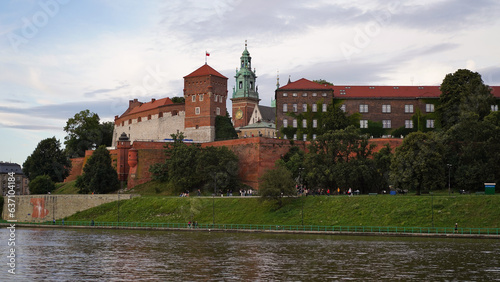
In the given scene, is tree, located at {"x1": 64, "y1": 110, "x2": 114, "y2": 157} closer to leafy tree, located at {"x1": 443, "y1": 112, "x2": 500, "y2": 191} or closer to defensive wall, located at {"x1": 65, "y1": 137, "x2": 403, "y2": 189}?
defensive wall, located at {"x1": 65, "y1": 137, "x2": 403, "y2": 189}

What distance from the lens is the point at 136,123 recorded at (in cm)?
11062

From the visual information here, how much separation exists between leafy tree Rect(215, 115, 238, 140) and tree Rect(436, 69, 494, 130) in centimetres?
3164

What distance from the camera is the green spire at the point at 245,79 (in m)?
137

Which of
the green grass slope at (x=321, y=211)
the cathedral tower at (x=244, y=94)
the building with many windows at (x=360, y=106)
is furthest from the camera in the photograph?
the cathedral tower at (x=244, y=94)

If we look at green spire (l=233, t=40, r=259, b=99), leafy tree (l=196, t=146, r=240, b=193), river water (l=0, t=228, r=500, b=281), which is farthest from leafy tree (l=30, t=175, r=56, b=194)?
green spire (l=233, t=40, r=259, b=99)

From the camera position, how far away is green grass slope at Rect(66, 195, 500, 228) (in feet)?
171

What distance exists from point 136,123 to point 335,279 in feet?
280

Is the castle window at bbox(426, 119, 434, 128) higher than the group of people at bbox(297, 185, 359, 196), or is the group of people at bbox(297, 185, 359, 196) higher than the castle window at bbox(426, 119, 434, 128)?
the castle window at bbox(426, 119, 434, 128)

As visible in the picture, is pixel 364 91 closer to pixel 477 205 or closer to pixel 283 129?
pixel 283 129

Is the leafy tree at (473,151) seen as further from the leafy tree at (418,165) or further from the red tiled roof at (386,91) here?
the red tiled roof at (386,91)

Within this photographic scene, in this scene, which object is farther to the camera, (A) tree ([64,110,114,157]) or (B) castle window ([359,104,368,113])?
(A) tree ([64,110,114,157])

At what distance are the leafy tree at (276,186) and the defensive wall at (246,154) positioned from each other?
15.5 metres

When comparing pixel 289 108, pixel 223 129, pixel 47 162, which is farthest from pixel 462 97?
pixel 47 162

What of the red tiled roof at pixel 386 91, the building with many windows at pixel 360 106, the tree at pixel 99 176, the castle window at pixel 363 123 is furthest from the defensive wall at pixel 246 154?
the red tiled roof at pixel 386 91
